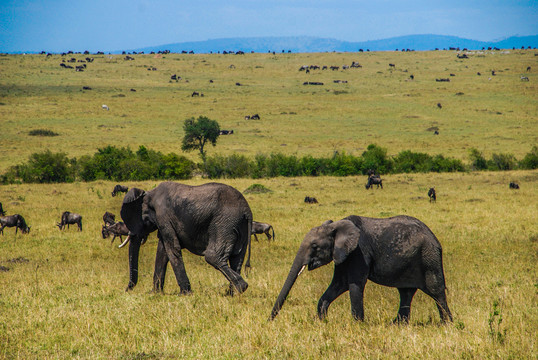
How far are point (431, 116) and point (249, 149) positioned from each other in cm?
3727

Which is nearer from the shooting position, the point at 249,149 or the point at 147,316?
the point at 147,316

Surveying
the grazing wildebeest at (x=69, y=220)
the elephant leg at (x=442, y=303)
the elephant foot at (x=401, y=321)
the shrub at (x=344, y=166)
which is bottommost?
the shrub at (x=344, y=166)

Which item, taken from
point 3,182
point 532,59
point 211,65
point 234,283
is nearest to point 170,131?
point 3,182

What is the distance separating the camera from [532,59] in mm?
137000

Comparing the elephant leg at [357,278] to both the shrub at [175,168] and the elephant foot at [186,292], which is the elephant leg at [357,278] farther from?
the shrub at [175,168]

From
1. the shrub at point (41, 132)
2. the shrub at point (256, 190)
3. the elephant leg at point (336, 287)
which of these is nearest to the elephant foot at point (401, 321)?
the elephant leg at point (336, 287)

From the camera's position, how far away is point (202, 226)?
1036 centimetres

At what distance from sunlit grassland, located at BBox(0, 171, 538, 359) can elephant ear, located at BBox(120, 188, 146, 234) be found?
1.43 m

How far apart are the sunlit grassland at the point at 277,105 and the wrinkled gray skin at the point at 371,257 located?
49020 millimetres

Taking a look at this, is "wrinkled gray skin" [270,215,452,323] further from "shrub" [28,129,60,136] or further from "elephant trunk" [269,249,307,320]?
"shrub" [28,129,60,136]

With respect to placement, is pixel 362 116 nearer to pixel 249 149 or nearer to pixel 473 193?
pixel 249 149

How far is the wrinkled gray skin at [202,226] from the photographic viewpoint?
33.5 feet

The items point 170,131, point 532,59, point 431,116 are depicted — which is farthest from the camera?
point 532,59

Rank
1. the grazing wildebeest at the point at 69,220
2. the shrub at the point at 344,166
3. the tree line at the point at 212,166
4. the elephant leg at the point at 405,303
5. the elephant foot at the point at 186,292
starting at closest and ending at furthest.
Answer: the elephant leg at the point at 405,303 < the elephant foot at the point at 186,292 < the grazing wildebeest at the point at 69,220 < the tree line at the point at 212,166 < the shrub at the point at 344,166
